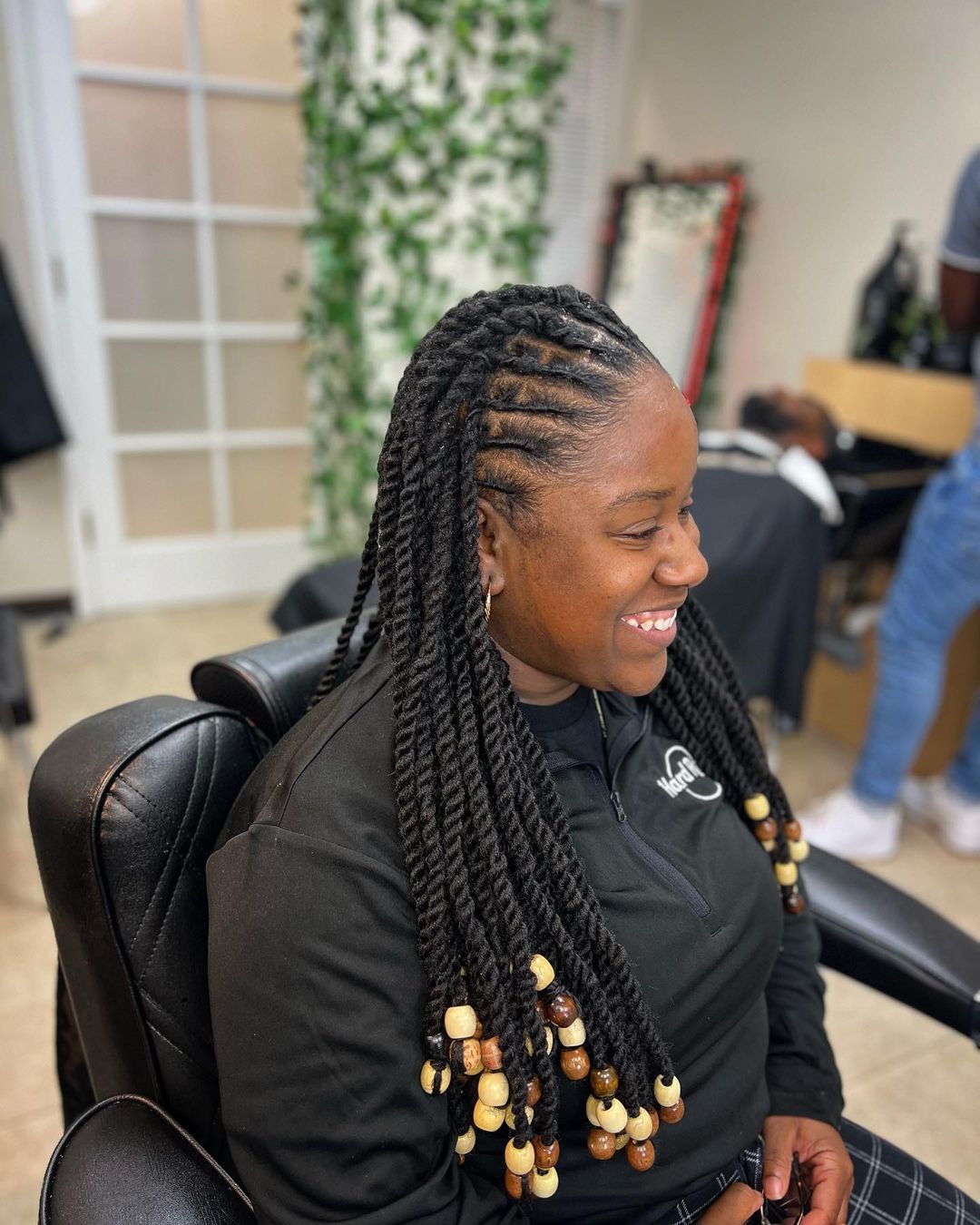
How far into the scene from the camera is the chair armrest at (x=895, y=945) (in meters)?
0.99

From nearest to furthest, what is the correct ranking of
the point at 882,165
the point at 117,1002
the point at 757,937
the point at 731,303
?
the point at 117,1002
the point at 757,937
the point at 882,165
the point at 731,303

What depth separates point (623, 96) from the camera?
12.4 feet

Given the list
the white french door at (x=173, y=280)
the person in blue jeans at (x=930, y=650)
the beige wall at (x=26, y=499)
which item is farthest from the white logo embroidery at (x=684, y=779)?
the beige wall at (x=26, y=499)

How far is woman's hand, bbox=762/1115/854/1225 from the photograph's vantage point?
0.85 metres

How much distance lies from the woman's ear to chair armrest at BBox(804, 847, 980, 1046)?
627mm

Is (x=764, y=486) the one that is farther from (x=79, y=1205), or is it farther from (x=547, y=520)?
(x=79, y=1205)

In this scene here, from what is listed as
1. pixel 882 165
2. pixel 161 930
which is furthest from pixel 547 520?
pixel 882 165

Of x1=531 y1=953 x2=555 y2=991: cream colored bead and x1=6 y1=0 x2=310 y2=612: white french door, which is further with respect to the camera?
x1=6 y1=0 x2=310 y2=612: white french door

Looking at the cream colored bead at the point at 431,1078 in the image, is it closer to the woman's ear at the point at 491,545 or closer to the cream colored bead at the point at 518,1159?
the cream colored bead at the point at 518,1159

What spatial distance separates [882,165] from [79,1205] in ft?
10.6

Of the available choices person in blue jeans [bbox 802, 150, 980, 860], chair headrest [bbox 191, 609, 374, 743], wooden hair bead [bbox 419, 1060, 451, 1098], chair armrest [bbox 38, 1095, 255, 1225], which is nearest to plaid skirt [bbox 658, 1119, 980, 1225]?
wooden hair bead [bbox 419, 1060, 451, 1098]

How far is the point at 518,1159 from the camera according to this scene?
2.31ft

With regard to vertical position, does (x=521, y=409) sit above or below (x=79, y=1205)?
above

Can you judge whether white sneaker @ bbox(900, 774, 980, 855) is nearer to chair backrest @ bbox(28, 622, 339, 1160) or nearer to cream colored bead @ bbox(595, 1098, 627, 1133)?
cream colored bead @ bbox(595, 1098, 627, 1133)
